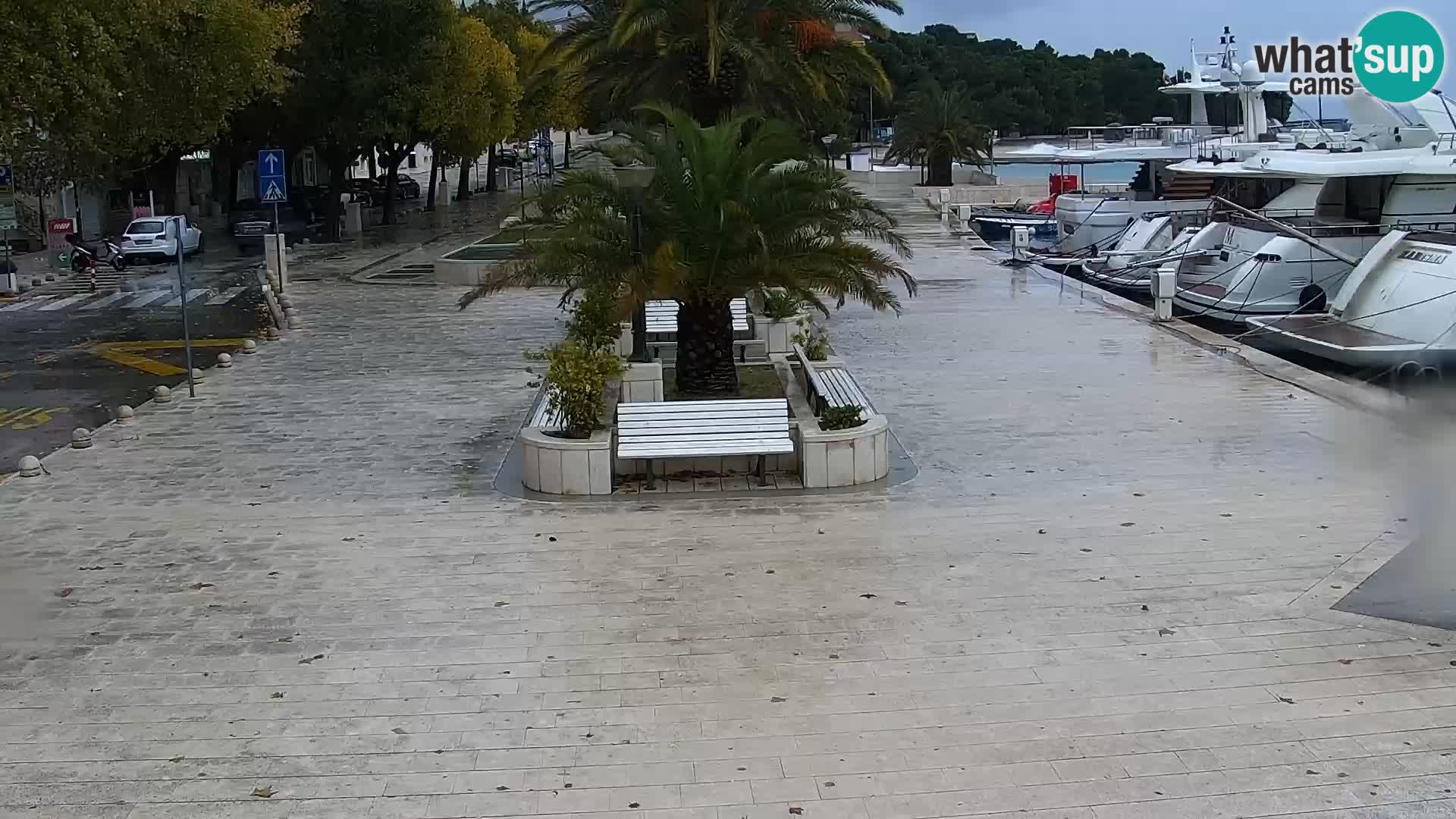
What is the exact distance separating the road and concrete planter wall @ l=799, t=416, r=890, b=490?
291 inches

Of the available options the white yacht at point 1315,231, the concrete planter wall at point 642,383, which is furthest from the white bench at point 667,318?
the white yacht at point 1315,231

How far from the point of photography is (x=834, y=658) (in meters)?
7.66

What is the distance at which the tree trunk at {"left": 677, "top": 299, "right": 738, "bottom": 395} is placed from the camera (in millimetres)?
12992

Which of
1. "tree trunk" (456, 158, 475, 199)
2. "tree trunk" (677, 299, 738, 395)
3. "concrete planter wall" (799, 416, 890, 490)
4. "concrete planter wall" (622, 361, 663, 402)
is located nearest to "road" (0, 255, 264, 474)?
"concrete planter wall" (622, 361, 663, 402)

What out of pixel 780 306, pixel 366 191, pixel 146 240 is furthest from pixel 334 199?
pixel 780 306

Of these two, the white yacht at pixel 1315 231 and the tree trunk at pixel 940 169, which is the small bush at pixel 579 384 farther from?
the tree trunk at pixel 940 169

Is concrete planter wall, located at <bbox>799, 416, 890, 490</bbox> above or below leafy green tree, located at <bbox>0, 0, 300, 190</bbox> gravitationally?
below

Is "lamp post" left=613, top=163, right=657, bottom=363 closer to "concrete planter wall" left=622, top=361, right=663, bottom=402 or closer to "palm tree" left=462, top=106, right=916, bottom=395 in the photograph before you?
"palm tree" left=462, top=106, right=916, bottom=395

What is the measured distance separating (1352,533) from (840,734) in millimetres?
5003

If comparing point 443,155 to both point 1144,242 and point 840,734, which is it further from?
point 840,734

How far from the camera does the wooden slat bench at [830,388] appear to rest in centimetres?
1255

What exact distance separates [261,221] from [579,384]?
34.6 meters

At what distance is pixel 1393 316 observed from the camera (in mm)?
20047

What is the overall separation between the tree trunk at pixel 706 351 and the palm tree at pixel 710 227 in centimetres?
9
